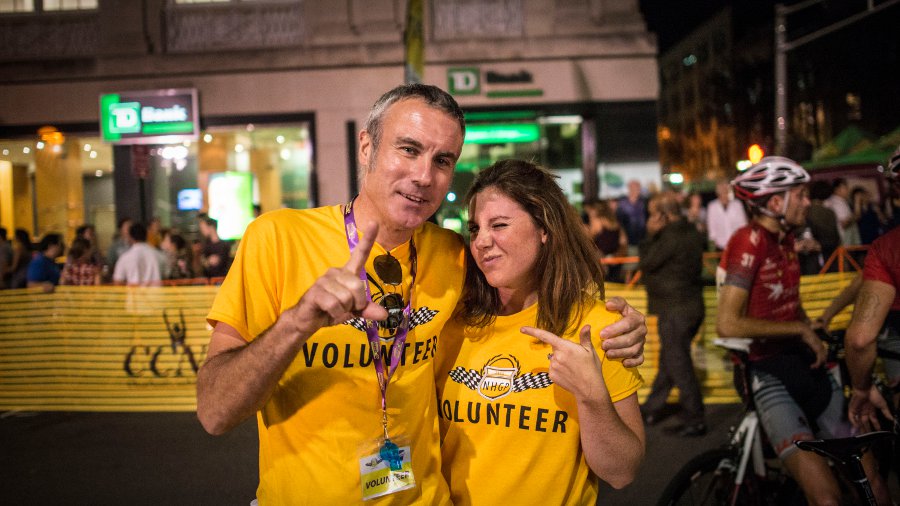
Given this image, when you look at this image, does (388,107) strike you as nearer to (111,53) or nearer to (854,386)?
Result: (854,386)

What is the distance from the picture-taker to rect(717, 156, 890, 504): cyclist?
362 centimetres

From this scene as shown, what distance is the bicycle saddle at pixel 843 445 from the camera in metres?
2.79

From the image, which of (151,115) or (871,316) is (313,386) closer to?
(871,316)

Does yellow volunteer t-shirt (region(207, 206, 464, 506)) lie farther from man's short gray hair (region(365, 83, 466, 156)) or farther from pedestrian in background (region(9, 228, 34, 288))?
pedestrian in background (region(9, 228, 34, 288))

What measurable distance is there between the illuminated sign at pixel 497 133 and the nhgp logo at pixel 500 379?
1300 centimetres

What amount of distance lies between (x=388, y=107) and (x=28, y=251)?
38.9ft

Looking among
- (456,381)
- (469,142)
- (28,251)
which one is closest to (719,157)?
(469,142)

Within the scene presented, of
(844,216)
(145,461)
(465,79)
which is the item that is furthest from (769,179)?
(465,79)

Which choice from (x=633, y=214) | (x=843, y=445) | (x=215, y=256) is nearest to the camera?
(x=843, y=445)

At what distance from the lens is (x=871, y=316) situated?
10.4ft

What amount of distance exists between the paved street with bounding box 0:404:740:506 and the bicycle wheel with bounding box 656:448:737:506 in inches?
64.5

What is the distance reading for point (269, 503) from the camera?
220 centimetres

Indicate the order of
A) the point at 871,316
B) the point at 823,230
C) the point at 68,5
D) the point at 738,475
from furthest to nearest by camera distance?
1. the point at 68,5
2. the point at 823,230
3. the point at 738,475
4. the point at 871,316

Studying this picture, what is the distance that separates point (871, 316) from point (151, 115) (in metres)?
14.8
